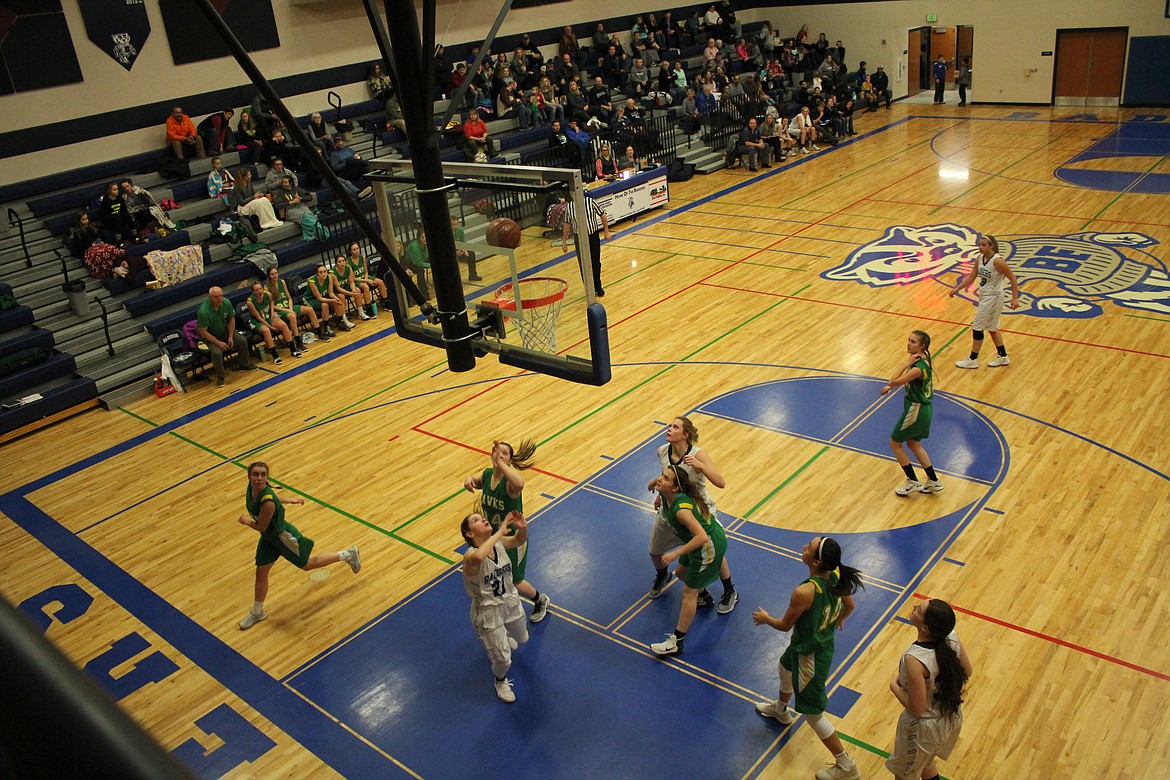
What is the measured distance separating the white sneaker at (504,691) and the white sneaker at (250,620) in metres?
2.66

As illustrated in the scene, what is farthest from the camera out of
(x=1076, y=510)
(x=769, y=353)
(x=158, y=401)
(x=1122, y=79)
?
(x=1122, y=79)

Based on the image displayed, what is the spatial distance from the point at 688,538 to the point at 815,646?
1583 mm

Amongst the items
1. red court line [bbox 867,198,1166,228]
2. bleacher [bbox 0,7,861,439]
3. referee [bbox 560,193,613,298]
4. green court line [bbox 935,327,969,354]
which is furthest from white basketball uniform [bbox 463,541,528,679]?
red court line [bbox 867,198,1166,228]

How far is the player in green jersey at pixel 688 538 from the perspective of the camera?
7.11m

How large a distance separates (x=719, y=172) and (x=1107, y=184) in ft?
29.6

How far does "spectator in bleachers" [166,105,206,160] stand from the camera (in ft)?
62.2

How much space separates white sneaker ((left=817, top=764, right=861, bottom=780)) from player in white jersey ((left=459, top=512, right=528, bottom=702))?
95.0 inches

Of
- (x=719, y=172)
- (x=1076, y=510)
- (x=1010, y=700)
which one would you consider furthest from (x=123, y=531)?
(x=719, y=172)

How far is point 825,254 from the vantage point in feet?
55.7

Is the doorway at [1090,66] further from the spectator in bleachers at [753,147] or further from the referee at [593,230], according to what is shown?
the referee at [593,230]

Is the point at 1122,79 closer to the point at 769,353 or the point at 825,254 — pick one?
the point at 825,254

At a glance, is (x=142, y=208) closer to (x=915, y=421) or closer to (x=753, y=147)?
(x=915, y=421)

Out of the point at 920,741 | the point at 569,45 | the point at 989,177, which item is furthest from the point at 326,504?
the point at 569,45

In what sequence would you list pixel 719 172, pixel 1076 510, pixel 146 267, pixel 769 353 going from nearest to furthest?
1. pixel 1076 510
2. pixel 769 353
3. pixel 146 267
4. pixel 719 172
